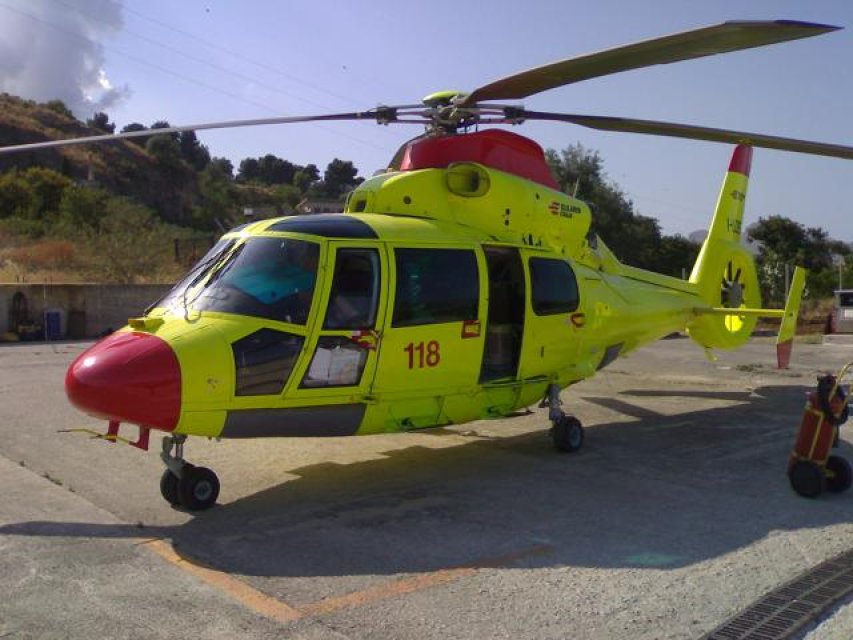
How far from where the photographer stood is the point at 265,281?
6.63m

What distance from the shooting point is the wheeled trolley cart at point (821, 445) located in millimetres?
6848

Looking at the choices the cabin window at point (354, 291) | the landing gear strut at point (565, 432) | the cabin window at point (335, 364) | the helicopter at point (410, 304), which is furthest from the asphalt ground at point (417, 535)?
the cabin window at point (354, 291)

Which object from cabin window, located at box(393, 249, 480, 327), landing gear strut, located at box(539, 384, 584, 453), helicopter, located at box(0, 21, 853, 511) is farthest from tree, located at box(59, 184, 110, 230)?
cabin window, located at box(393, 249, 480, 327)

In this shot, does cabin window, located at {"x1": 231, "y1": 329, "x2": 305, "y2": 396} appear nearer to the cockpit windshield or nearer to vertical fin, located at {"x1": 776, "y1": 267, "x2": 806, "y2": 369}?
the cockpit windshield

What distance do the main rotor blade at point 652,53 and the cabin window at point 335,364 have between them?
2937mm

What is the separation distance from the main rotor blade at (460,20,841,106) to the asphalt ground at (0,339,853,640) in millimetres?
3644

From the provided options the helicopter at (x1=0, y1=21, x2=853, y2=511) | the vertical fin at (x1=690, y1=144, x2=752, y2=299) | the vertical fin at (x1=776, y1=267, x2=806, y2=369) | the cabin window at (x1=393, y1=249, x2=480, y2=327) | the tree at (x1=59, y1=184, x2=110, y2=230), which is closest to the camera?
Result: the helicopter at (x1=0, y1=21, x2=853, y2=511)

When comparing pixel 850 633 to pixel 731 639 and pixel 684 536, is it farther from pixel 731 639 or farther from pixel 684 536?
pixel 684 536

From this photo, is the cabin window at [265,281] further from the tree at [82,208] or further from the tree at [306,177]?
the tree at [306,177]

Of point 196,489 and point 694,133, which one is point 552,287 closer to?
point 694,133

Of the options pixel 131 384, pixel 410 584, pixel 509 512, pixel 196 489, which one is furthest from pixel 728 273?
pixel 131 384

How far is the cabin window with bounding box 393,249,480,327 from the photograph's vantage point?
7359mm

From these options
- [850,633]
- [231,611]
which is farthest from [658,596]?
[231,611]

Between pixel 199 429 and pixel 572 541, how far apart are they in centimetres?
282
